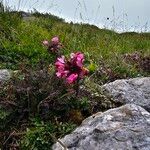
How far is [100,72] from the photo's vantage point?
7355 millimetres

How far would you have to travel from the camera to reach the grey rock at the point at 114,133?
4441mm

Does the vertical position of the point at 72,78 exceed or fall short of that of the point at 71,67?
it falls short

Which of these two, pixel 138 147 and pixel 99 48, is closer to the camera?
pixel 138 147

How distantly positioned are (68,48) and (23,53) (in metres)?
1.09

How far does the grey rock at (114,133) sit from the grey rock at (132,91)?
86 centimetres

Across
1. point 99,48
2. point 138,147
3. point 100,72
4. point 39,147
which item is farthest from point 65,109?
point 99,48

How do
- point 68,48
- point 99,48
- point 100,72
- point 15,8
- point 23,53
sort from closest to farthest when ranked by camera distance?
point 100,72 → point 23,53 → point 68,48 → point 99,48 → point 15,8

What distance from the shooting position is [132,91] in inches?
236

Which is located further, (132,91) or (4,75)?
(4,75)

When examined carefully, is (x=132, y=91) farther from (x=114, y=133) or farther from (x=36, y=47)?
(x=36, y=47)

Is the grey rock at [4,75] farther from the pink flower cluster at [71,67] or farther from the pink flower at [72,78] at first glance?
the pink flower at [72,78]

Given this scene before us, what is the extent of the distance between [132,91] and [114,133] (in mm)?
1513

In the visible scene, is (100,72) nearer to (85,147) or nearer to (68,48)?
(68,48)

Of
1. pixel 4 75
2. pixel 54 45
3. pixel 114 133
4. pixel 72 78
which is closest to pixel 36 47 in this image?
pixel 54 45
